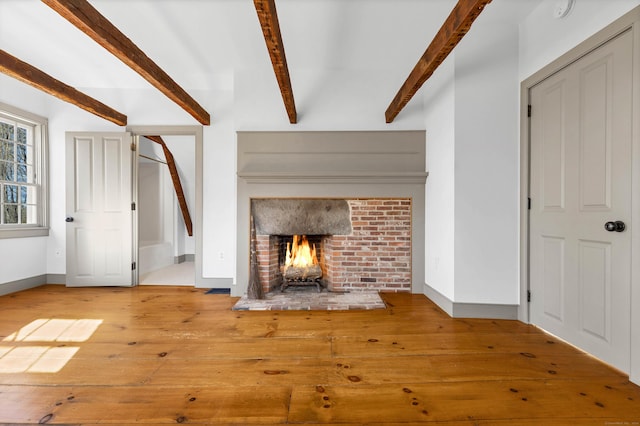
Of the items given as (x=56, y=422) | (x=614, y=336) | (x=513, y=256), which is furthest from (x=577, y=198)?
(x=56, y=422)

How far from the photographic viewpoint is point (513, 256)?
A: 2.68 meters

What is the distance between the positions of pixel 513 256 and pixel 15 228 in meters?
5.87

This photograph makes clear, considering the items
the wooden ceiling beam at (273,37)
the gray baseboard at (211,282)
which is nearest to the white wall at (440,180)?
the wooden ceiling beam at (273,37)

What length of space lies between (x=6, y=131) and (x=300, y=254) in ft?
13.7

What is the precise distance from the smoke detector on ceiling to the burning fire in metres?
3.30

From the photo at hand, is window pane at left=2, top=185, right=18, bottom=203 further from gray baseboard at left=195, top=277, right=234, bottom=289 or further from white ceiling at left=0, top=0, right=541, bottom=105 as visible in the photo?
gray baseboard at left=195, top=277, right=234, bottom=289

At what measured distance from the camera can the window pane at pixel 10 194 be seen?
3.63 metres

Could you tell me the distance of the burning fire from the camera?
12.6 ft

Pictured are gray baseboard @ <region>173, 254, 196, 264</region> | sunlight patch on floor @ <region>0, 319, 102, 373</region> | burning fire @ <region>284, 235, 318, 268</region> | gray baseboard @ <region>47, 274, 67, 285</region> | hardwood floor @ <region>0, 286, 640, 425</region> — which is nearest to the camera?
hardwood floor @ <region>0, 286, 640, 425</region>

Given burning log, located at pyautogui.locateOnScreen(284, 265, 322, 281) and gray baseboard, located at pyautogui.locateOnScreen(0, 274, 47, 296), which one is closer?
gray baseboard, located at pyautogui.locateOnScreen(0, 274, 47, 296)

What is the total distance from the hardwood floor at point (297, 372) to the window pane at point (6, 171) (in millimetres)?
1888

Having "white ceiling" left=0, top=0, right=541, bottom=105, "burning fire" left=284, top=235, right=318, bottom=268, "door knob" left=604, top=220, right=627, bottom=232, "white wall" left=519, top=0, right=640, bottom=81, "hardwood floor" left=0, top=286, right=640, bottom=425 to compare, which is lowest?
"hardwood floor" left=0, top=286, right=640, bottom=425

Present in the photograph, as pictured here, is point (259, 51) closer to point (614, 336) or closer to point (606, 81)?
point (606, 81)

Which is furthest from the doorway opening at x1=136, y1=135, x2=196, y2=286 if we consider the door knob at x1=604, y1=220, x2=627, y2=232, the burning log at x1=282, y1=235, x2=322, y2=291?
the door knob at x1=604, y1=220, x2=627, y2=232
